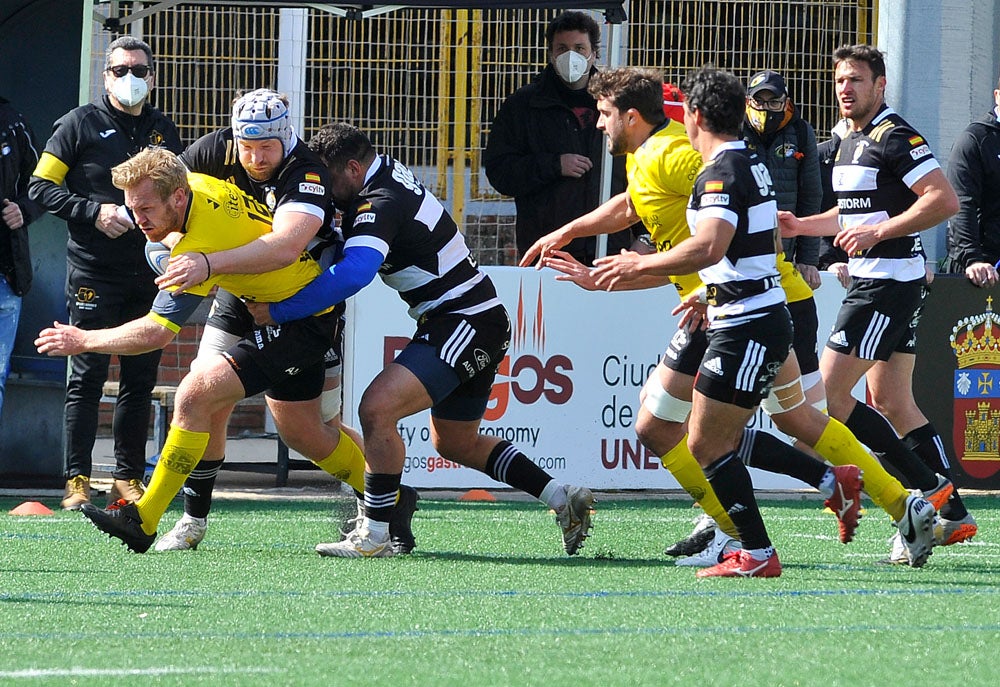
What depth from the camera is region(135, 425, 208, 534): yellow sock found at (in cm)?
645

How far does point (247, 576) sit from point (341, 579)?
1.15 feet

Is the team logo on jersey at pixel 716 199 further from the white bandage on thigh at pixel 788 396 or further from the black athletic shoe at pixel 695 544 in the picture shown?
the black athletic shoe at pixel 695 544

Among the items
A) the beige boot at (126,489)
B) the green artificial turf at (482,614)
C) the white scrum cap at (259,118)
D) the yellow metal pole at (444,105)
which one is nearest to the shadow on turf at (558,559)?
the green artificial turf at (482,614)

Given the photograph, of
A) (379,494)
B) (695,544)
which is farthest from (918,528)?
(379,494)

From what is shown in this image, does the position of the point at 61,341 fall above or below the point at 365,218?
below

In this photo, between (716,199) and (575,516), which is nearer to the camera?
(716,199)

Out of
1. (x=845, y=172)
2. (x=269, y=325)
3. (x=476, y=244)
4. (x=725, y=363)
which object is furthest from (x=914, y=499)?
(x=476, y=244)

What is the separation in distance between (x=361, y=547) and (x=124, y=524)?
0.94m

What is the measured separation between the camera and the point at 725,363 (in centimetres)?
582

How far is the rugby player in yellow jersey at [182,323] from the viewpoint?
6.11 meters

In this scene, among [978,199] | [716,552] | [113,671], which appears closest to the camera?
[113,671]

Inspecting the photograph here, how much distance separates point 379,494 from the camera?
6.59 meters

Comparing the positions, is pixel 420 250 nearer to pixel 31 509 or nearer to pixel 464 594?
pixel 464 594

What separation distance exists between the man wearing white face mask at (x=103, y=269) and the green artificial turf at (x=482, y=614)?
85 cm
